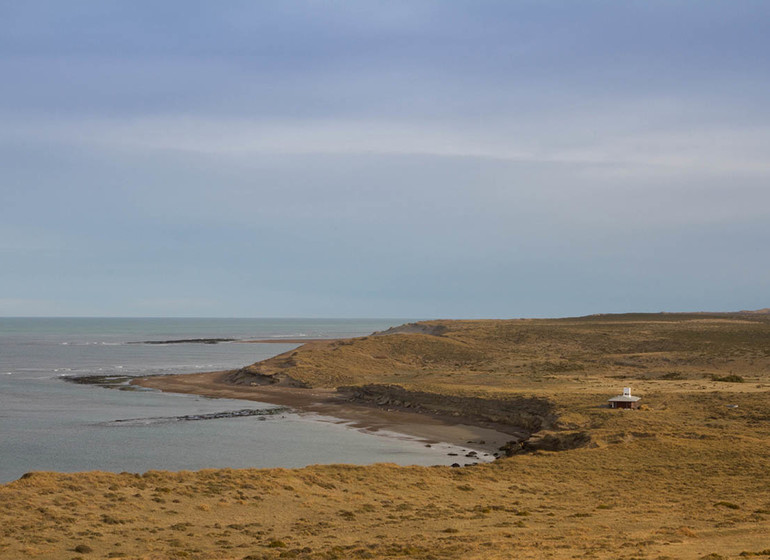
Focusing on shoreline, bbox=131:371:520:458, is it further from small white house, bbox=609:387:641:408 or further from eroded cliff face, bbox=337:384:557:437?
small white house, bbox=609:387:641:408

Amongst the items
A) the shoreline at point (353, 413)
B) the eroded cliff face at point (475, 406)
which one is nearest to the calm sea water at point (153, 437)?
the shoreline at point (353, 413)

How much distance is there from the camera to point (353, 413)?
60688 mm

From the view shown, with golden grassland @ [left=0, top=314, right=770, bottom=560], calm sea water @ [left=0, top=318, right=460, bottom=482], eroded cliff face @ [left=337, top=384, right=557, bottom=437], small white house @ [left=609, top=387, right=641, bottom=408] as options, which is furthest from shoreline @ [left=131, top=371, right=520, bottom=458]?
small white house @ [left=609, top=387, right=641, bottom=408]

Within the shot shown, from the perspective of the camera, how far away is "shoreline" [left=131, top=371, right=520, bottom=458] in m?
47.6

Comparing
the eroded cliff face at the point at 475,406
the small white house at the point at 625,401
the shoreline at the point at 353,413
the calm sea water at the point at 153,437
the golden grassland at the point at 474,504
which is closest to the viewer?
the golden grassland at the point at 474,504

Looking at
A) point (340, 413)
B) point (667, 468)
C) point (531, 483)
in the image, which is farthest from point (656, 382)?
point (531, 483)

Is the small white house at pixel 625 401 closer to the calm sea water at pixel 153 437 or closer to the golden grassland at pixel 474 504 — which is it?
the golden grassland at pixel 474 504

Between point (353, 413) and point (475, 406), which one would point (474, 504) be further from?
point (353, 413)

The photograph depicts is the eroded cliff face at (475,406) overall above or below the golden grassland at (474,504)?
below

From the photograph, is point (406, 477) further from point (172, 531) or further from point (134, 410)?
point (134, 410)

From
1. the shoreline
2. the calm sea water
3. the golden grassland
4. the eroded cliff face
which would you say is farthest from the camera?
the eroded cliff face

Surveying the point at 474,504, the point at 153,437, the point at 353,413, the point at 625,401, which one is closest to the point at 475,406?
the point at 353,413

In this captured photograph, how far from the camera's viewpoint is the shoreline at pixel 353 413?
47.6 meters

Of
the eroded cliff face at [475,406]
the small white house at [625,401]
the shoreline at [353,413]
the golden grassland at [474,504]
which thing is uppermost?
the small white house at [625,401]
